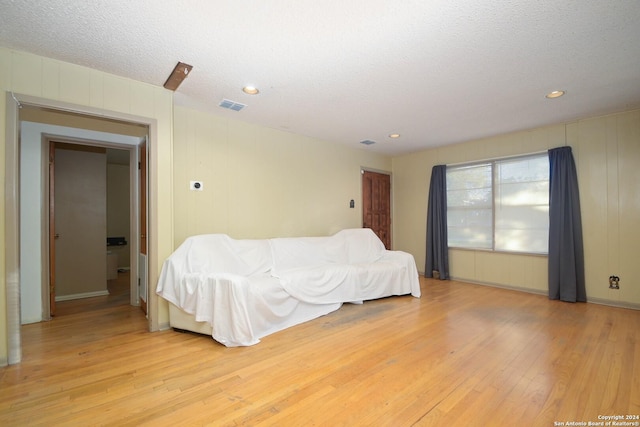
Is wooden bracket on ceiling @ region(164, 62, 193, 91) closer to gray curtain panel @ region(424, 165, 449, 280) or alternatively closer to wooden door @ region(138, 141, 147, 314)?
wooden door @ region(138, 141, 147, 314)

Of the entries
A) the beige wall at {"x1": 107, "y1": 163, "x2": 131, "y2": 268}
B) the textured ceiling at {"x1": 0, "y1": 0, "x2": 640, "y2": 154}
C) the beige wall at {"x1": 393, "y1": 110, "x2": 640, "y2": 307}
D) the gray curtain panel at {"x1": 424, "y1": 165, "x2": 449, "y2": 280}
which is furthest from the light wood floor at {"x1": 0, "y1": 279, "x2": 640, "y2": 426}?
the beige wall at {"x1": 107, "y1": 163, "x2": 131, "y2": 268}

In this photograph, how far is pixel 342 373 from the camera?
213 cm

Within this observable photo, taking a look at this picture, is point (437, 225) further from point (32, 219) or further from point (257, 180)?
point (32, 219)

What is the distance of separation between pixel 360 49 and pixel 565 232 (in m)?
3.90

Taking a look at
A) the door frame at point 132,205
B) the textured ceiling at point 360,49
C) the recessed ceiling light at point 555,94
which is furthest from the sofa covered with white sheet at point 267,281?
the recessed ceiling light at point 555,94

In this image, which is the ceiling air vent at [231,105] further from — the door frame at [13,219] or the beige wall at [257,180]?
the door frame at [13,219]

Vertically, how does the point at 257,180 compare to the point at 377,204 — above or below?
above

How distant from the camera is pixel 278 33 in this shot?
2084 mm

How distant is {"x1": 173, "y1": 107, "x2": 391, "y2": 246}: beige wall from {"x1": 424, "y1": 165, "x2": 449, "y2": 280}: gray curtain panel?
1.38 m

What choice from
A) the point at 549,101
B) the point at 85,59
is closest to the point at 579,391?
the point at 549,101

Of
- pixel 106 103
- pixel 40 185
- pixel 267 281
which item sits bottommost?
pixel 267 281

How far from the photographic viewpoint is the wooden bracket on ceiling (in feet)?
8.32

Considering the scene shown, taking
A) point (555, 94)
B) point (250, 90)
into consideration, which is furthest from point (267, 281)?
point (555, 94)

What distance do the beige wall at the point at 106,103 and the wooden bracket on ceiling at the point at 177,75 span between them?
144 millimetres
